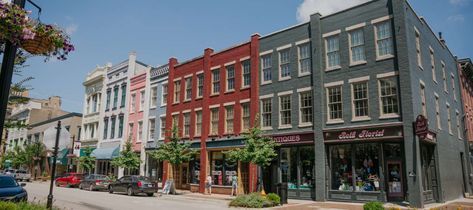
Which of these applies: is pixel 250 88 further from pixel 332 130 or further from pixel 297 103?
pixel 332 130

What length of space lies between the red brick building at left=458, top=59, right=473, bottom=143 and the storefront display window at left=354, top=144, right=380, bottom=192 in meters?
14.3

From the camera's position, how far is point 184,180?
3262cm

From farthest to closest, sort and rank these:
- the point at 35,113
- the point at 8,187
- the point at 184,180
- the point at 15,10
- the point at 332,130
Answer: the point at 35,113
the point at 184,180
the point at 332,130
the point at 8,187
the point at 15,10

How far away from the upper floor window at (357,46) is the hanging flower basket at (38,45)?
19.4 meters

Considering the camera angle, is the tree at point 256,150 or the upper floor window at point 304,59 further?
the upper floor window at point 304,59

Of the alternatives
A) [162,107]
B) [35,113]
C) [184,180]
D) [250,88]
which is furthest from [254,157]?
[35,113]

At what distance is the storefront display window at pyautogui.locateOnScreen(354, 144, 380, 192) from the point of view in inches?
812

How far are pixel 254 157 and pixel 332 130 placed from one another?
4977 millimetres

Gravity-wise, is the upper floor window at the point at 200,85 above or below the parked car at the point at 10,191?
above

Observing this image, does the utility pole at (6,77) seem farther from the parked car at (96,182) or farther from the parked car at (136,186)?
the parked car at (96,182)

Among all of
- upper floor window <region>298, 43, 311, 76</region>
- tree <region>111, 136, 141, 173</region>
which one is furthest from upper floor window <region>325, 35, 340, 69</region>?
tree <region>111, 136, 141, 173</region>

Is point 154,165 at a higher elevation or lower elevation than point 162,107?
lower

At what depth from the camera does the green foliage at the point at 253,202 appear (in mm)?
19344

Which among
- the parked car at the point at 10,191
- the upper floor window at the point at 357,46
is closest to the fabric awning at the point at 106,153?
the parked car at the point at 10,191
